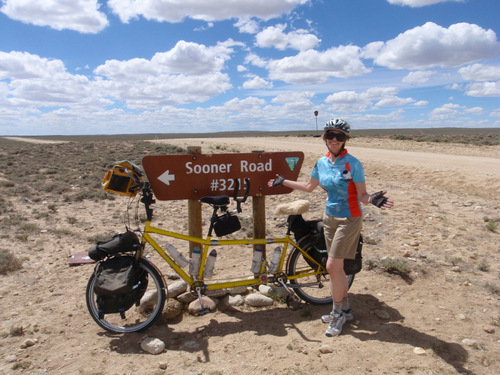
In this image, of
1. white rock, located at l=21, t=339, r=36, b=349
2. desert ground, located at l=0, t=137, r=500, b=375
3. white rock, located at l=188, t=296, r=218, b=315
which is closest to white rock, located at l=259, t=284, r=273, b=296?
desert ground, located at l=0, t=137, r=500, b=375

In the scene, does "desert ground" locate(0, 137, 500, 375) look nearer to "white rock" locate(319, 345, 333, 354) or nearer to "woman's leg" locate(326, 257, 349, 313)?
"white rock" locate(319, 345, 333, 354)

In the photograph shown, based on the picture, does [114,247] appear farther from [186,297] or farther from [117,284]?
[186,297]

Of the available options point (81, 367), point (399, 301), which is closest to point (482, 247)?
point (399, 301)

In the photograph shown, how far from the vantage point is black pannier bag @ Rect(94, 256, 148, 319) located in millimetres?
3830

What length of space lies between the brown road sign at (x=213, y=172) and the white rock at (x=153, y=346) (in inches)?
61.6

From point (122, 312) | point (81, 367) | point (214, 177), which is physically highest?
point (214, 177)

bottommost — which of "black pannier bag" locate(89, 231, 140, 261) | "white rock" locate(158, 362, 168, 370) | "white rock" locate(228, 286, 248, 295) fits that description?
"white rock" locate(158, 362, 168, 370)

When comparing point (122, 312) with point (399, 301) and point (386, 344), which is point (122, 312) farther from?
point (399, 301)

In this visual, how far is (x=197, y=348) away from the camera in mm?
3723

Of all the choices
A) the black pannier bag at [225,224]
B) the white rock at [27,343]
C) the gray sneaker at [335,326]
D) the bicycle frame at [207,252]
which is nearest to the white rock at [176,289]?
the bicycle frame at [207,252]

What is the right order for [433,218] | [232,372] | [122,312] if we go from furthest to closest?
1. [433,218]
2. [122,312]
3. [232,372]

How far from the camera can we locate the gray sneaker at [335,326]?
379cm

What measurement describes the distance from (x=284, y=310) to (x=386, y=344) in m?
1.23

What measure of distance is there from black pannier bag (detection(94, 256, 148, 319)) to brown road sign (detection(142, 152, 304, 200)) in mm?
896
